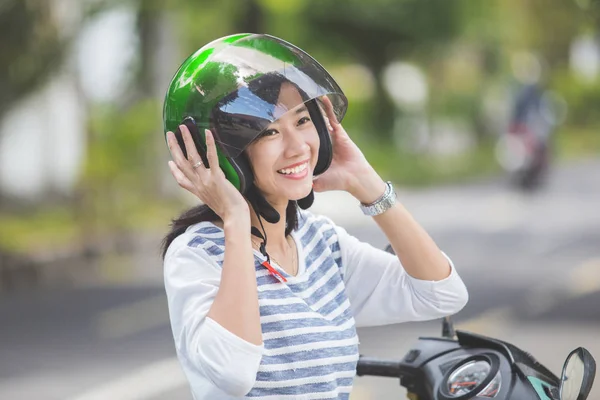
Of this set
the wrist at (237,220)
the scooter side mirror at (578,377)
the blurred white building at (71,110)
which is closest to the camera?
the scooter side mirror at (578,377)

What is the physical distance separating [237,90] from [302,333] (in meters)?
0.53

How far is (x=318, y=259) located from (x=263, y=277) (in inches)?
9.4

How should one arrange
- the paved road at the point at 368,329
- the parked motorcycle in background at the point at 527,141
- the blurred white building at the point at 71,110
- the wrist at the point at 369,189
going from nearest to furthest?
the wrist at the point at 369,189, the paved road at the point at 368,329, the blurred white building at the point at 71,110, the parked motorcycle in background at the point at 527,141

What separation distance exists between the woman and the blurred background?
426 centimetres

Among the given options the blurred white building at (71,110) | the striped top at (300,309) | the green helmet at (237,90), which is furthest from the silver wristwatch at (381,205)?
the blurred white building at (71,110)

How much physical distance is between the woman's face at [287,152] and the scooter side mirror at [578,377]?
672 mm

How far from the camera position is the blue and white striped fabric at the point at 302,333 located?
2.64m

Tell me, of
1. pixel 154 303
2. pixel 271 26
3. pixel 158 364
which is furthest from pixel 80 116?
pixel 271 26

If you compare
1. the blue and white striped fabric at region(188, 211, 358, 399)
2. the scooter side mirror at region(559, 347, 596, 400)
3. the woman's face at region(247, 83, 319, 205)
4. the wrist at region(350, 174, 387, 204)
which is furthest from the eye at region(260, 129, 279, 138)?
the scooter side mirror at region(559, 347, 596, 400)

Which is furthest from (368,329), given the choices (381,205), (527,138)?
(527,138)

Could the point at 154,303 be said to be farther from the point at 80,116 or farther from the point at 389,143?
the point at 389,143

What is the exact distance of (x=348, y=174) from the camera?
9.73ft

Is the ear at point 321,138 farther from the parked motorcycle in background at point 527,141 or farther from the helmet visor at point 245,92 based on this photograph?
the parked motorcycle in background at point 527,141

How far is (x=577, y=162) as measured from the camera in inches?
1098
